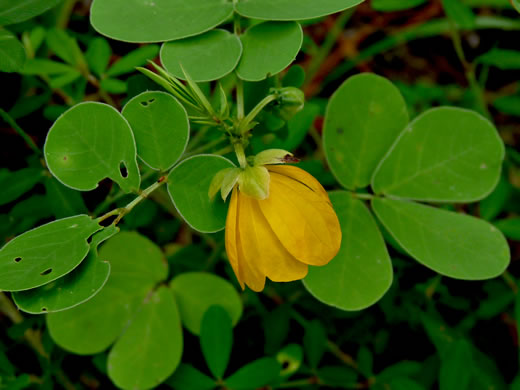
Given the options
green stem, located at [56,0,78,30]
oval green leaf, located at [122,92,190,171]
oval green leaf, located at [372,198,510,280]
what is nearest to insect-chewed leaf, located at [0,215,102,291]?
oval green leaf, located at [122,92,190,171]

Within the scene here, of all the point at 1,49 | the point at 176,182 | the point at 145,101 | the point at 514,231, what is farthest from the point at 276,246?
the point at 514,231

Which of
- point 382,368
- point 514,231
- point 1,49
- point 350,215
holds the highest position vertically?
point 1,49

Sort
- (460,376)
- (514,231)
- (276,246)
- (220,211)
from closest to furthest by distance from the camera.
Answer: (276,246)
(220,211)
(460,376)
(514,231)

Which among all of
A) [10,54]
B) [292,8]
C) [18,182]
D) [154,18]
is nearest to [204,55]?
[154,18]

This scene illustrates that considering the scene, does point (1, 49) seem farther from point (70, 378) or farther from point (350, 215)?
point (70, 378)

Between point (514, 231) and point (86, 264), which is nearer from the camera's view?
point (86, 264)

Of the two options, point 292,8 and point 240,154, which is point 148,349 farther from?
point 292,8
